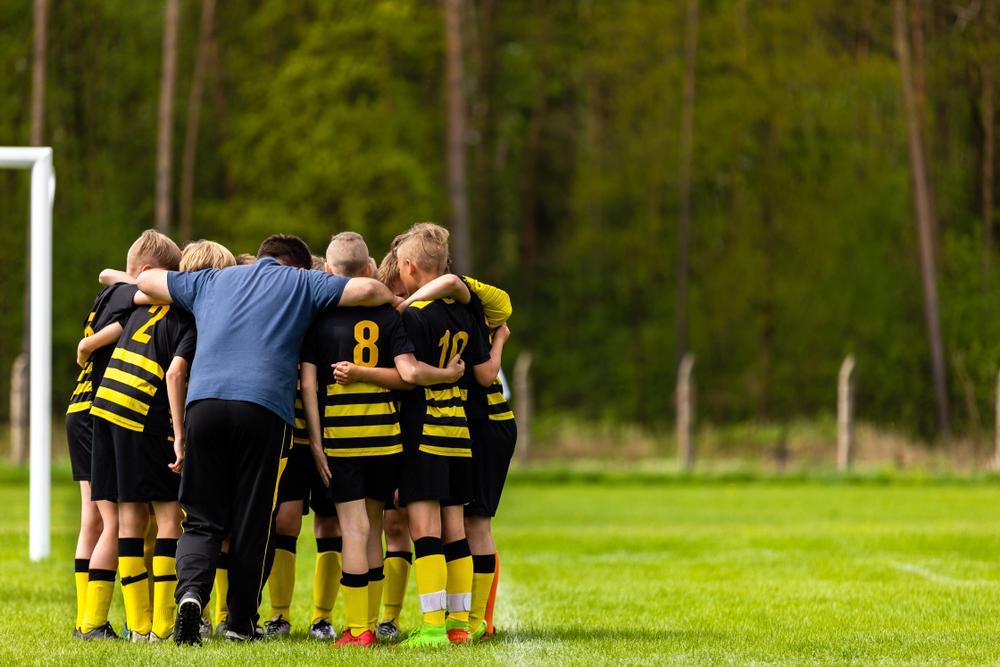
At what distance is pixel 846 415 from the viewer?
990 inches

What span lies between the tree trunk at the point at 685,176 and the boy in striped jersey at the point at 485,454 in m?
28.2

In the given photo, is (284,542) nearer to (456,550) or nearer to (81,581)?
(456,550)

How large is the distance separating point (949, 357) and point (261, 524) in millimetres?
25396

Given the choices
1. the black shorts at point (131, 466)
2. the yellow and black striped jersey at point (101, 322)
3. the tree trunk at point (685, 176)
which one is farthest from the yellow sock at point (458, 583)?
the tree trunk at point (685, 176)

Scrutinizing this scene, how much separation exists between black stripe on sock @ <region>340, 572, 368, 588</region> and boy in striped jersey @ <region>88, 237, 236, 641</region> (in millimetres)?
818

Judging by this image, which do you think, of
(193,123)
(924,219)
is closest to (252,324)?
(924,219)

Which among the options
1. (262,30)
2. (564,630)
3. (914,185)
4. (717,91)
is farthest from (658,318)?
(564,630)

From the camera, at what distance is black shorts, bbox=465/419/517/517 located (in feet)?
24.6

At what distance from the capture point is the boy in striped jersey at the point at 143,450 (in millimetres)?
7195

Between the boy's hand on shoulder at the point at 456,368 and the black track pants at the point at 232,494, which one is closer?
the black track pants at the point at 232,494

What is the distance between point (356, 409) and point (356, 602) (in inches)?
34.2

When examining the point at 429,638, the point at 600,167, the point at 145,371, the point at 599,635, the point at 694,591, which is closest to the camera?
the point at 429,638

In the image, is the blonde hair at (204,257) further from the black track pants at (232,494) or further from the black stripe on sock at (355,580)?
the black stripe on sock at (355,580)

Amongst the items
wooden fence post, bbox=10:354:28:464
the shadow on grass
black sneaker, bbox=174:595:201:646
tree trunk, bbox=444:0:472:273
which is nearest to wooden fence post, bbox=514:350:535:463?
tree trunk, bbox=444:0:472:273
